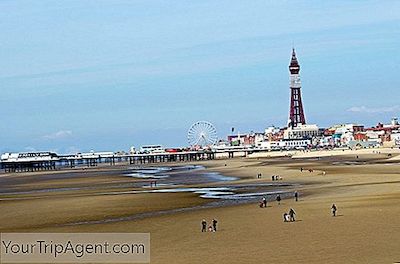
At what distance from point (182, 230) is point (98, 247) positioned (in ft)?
14.2

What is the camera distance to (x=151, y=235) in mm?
25562

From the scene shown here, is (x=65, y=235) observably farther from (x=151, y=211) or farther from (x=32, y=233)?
(x=151, y=211)

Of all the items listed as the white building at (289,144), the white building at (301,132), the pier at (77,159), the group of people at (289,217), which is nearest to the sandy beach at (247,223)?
the group of people at (289,217)

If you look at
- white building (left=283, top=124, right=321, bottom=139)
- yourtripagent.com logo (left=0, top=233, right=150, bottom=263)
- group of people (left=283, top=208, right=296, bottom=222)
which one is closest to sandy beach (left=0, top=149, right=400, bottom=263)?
group of people (left=283, top=208, right=296, bottom=222)

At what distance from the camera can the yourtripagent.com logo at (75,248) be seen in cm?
2072

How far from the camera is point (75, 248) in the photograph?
22.8 meters

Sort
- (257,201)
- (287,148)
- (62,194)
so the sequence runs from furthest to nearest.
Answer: (287,148), (62,194), (257,201)

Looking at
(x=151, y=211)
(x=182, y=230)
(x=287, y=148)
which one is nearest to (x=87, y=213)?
(x=151, y=211)

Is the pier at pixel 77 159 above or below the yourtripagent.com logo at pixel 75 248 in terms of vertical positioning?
above

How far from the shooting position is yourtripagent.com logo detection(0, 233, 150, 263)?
68.0 ft

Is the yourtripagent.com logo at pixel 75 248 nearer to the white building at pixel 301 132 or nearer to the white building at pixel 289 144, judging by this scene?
the white building at pixel 289 144

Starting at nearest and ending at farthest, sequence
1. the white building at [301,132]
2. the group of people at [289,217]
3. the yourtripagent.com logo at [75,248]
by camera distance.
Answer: the yourtripagent.com logo at [75,248], the group of people at [289,217], the white building at [301,132]

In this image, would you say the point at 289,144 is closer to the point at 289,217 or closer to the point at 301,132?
the point at 301,132

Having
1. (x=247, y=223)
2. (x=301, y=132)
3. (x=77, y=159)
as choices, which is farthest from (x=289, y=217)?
(x=301, y=132)
